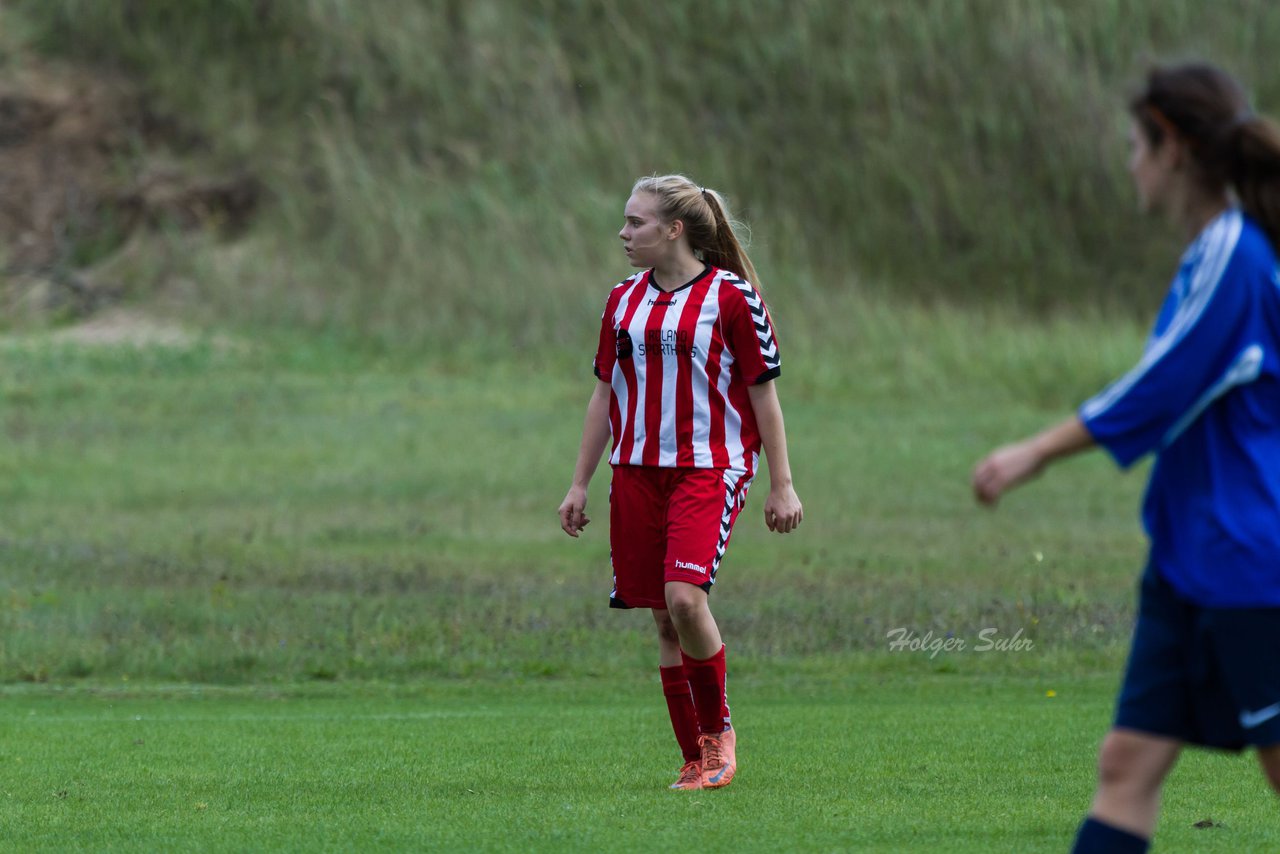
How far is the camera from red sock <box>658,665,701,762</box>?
7262mm

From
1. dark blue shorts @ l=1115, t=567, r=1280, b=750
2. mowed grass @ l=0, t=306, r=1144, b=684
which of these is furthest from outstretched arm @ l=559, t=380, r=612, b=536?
mowed grass @ l=0, t=306, r=1144, b=684

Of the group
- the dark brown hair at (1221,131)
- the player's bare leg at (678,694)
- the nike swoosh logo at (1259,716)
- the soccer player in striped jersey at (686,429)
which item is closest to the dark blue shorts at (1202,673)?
the nike swoosh logo at (1259,716)

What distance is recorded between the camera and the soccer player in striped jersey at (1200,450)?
4.12m

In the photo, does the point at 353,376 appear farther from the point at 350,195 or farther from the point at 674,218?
the point at 674,218

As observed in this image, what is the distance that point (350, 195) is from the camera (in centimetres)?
3238

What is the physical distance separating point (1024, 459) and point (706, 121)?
3109cm

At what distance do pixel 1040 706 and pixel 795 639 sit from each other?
2.70m

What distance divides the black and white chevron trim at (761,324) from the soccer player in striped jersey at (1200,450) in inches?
108

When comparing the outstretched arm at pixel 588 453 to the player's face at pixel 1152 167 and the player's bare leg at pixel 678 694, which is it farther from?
the player's face at pixel 1152 167

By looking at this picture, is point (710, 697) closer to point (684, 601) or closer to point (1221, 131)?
point (684, 601)

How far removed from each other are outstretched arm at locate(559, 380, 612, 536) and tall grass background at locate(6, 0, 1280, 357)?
23.6 m

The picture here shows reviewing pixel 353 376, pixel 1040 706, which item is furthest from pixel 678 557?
pixel 353 376

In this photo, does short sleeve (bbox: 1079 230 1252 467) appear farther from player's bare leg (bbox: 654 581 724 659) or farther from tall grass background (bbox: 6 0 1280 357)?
tall grass background (bbox: 6 0 1280 357)

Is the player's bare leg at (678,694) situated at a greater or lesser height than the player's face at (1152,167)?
lesser
